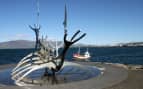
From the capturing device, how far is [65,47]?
2144 centimetres

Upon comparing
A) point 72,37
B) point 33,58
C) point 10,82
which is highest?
point 72,37

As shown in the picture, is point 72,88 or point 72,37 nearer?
point 72,88

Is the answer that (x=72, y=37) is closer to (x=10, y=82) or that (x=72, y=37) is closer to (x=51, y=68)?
(x=51, y=68)

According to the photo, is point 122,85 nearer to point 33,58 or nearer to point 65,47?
point 65,47

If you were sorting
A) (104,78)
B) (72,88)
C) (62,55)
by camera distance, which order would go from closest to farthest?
(72,88) → (104,78) → (62,55)

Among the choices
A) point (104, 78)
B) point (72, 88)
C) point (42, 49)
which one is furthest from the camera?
point (42, 49)

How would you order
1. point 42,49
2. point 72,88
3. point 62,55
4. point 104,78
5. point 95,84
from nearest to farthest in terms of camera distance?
1. point 72,88
2. point 95,84
3. point 104,78
4. point 62,55
5. point 42,49

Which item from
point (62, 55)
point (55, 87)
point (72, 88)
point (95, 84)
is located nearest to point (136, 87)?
point (95, 84)

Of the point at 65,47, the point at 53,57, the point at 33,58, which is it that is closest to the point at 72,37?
the point at 65,47

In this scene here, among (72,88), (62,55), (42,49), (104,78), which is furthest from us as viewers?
(42,49)

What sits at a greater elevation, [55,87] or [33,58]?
[33,58]

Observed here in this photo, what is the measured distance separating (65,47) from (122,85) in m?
6.01

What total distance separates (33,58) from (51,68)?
201 cm

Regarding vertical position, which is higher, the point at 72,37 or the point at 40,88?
the point at 72,37
